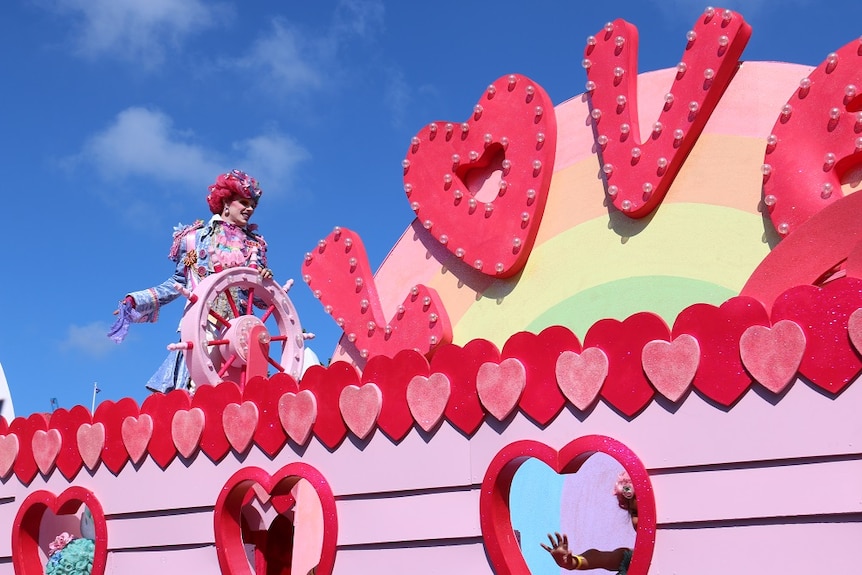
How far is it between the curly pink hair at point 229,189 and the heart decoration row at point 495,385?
2400mm

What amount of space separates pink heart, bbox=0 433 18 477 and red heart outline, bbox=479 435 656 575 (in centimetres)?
343

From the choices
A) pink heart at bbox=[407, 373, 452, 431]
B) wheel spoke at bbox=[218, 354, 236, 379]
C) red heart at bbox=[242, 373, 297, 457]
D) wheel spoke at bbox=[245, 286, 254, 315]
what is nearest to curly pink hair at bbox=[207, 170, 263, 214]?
wheel spoke at bbox=[245, 286, 254, 315]

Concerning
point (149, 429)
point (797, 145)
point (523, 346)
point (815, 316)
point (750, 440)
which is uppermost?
point (797, 145)

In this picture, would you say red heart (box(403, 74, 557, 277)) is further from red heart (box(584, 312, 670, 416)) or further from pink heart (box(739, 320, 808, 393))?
pink heart (box(739, 320, 808, 393))

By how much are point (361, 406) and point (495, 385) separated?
2.53ft

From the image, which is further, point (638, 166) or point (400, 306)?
point (400, 306)

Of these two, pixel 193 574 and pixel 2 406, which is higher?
pixel 2 406

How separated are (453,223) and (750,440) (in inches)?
115

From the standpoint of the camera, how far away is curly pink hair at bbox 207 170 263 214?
740cm

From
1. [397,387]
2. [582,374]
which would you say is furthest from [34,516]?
[582,374]

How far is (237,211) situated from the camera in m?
7.46

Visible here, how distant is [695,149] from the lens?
5074 mm

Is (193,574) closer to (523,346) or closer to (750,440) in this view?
(523,346)

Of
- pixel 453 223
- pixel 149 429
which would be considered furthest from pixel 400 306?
pixel 149 429
